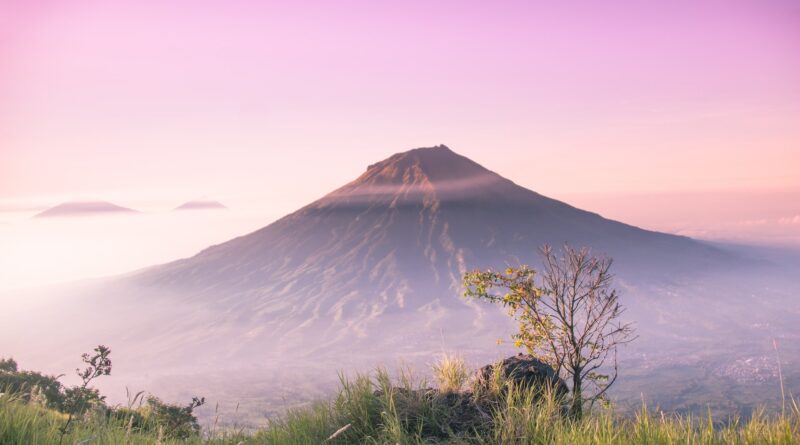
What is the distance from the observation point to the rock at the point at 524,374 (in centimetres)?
1103

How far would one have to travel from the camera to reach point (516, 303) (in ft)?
55.2

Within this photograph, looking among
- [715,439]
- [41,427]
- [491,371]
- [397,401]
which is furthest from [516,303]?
[41,427]

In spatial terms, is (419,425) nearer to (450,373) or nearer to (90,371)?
(450,373)

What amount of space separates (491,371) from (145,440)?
18.8ft

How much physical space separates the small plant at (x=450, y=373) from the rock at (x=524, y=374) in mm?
362

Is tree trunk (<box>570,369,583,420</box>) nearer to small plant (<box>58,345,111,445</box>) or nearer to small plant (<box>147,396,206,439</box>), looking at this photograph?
small plant (<box>147,396,206,439</box>)

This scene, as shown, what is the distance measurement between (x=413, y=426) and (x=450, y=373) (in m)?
1.57

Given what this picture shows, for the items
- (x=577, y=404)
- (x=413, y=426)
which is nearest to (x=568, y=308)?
(x=577, y=404)

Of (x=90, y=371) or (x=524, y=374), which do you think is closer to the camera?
(x=90, y=371)

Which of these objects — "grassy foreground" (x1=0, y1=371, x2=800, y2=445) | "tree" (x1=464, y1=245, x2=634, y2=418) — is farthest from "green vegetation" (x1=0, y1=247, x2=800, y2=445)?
"tree" (x1=464, y1=245, x2=634, y2=418)

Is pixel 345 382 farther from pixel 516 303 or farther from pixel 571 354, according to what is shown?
pixel 516 303

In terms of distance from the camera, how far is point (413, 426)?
32.7 feet

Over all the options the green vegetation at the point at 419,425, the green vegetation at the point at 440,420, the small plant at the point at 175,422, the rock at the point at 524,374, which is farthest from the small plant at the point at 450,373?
the small plant at the point at 175,422

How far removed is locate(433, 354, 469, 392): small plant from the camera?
11.2 metres
